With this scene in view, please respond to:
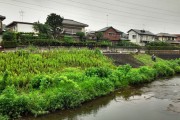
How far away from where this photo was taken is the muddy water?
1797cm

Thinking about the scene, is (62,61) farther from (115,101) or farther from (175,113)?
(175,113)

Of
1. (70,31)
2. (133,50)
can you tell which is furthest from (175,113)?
(70,31)

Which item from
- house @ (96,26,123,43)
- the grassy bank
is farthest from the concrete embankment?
house @ (96,26,123,43)

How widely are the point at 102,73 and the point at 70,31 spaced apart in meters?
39.0

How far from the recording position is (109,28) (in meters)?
73.8

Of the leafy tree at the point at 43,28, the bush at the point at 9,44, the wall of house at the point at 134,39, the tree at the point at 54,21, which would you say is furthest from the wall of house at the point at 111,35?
the bush at the point at 9,44

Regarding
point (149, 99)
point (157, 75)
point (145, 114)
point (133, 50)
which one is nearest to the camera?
point (145, 114)

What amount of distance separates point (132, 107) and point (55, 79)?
7137mm

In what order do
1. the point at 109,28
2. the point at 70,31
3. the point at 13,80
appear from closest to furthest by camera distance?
the point at 13,80
the point at 70,31
the point at 109,28

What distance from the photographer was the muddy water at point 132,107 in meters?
18.0

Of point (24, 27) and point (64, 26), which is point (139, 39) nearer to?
point (64, 26)

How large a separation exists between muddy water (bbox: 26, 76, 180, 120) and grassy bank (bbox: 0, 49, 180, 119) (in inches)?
32.3

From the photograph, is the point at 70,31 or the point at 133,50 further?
the point at 70,31

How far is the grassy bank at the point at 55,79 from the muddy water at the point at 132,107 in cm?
82
